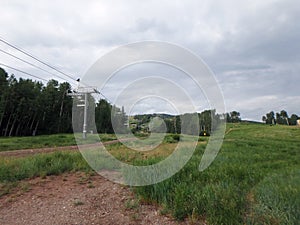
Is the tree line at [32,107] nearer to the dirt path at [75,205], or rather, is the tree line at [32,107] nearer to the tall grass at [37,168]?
the tall grass at [37,168]

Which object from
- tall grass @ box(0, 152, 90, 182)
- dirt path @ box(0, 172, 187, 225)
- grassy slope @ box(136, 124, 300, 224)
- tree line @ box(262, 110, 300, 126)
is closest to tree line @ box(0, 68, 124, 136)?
tall grass @ box(0, 152, 90, 182)

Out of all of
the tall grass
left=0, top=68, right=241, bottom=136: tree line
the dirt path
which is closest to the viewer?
the dirt path

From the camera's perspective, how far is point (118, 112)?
24.6ft

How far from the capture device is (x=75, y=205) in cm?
407

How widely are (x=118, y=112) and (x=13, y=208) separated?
4115mm

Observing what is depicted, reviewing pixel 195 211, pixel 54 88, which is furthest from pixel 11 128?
pixel 195 211

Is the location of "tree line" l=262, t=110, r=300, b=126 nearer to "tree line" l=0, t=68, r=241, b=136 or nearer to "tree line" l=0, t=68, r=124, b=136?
"tree line" l=0, t=68, r=241, b=136

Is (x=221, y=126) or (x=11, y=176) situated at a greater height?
(x=221, y=126)

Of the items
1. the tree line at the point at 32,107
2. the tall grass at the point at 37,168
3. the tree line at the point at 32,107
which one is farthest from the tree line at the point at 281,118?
the tall grass at the point at 37,168

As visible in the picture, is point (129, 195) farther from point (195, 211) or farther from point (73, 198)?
point (195, 211)

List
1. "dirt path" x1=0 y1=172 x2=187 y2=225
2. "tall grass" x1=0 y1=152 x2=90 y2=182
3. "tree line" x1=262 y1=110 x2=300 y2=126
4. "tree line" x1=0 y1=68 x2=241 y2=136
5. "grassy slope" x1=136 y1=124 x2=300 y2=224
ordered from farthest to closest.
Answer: "tree line" x1=262 y1=110 x2=300 y2=126, "tree line" x1=0 y1=68 x2=241 y2=136, "tall grass" x1=0 y1=152 x2=90 y2=182, "dirt path" x1=0 y1=172 x2=187 y2=225, "grassy slope" x1=136 y1=124 x2=300 y2=224

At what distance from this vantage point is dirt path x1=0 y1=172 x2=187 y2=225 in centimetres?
357

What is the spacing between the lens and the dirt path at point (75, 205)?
3574mm

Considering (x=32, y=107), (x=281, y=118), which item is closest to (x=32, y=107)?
(x=32, y=107)
